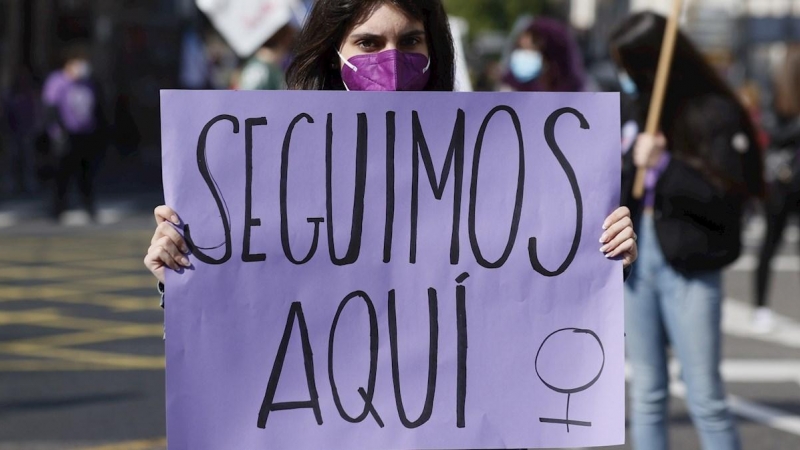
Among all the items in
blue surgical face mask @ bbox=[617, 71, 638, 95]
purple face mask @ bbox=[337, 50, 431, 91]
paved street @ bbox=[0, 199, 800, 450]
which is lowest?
paved street @ bbox=[0, 199, 800, 450]

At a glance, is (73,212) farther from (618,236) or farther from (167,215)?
(618,236)

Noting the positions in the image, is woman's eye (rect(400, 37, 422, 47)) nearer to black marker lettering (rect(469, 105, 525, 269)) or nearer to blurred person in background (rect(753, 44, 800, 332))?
black marker lettering (rect(469, 105, 525, 269))

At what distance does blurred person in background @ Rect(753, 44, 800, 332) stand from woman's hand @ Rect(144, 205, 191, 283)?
6854 mm

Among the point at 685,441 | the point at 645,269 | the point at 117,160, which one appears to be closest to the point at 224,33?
the point at 685,441

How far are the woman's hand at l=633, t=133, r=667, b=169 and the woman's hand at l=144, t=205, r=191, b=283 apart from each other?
208 cm

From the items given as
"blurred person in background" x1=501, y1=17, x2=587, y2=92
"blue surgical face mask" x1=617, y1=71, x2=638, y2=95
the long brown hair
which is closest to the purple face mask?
"blue surgical face mask" x1=617, y1=71, x2=638, y2=95

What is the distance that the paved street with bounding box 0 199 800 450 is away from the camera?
19.5ft

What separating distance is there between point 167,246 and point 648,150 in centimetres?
214

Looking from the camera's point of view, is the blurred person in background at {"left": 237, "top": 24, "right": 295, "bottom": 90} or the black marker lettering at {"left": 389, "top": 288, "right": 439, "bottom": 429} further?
the blurred person in background at {"left": 237, "top": 24, "right": 295, "bottom": 90}

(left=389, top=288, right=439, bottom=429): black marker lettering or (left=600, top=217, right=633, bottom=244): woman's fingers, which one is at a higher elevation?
(left=600, top=217, right=633, bottom=244): woman's fingers

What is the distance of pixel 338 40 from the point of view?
2820 millimetres

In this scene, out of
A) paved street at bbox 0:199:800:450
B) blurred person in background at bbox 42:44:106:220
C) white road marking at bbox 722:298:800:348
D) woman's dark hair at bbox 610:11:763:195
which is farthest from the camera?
blurred person in background at bbox 42:44:106:220

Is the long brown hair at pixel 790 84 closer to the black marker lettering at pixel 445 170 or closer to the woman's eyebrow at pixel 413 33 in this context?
the woman's eyebrow at pixel 413 33

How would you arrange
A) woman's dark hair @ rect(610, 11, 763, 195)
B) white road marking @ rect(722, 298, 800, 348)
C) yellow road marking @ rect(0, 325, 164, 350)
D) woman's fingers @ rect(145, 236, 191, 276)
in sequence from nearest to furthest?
woman's fingers @ rect(145, 236, 191, 276), woman's dark hair @ rect(610, 11, 763, 195), yellow road marking @ rect(0, 325, 164, 350), white road marking @ rect(722, 298, 800, 348)
